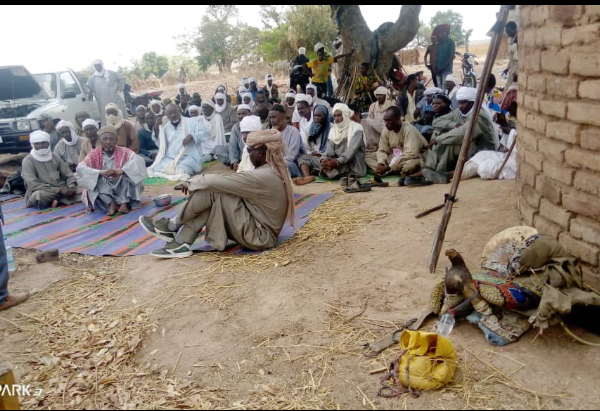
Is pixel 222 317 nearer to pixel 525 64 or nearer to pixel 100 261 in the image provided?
pixel 100 261

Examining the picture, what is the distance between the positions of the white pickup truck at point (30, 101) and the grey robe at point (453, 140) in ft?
27.5

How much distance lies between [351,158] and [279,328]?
478 centimetres

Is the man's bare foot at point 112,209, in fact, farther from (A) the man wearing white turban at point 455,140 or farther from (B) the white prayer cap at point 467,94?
(B) the white prayer cap at point 467,94

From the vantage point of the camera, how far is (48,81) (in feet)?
39.8

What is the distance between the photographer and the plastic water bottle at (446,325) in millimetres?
3240

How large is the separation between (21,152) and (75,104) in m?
1.64

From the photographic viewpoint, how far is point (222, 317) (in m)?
3.92

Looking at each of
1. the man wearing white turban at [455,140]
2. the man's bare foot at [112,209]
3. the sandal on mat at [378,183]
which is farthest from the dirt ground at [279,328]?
the man's bare foot at [112,209]

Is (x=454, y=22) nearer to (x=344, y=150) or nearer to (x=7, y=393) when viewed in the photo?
(x=344, y=150)

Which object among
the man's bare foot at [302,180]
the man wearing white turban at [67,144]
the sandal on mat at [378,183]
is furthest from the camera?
the man wearing white turban at [67,144]

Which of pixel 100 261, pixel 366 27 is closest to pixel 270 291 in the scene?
pixel 100 261

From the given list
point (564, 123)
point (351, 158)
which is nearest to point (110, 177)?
point (351, 158)

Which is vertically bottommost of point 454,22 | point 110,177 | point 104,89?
point 110,177

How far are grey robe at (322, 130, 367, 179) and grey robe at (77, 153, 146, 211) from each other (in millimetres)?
2917
